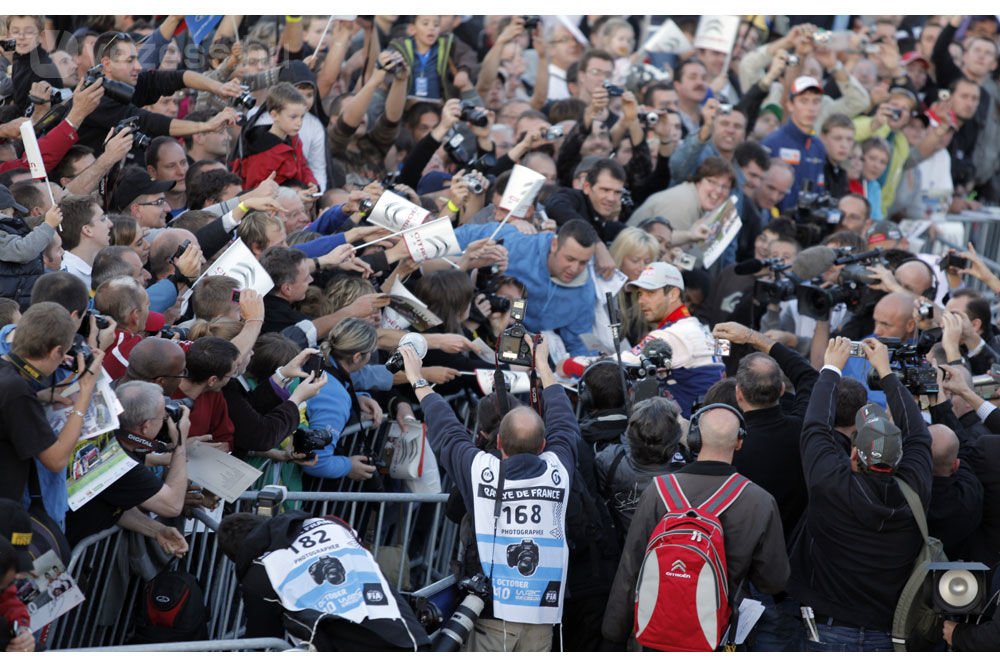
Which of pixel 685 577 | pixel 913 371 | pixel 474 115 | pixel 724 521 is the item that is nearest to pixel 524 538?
pixel 685 577

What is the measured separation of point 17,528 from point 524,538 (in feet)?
6.80

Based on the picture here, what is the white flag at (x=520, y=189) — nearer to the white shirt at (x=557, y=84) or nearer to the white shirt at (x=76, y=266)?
the white shirt at (x=76, y=266)

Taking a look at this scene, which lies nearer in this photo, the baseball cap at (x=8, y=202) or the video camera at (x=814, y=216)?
the baseball cap at (x=8, y=202)

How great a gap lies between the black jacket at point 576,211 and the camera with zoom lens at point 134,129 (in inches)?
109

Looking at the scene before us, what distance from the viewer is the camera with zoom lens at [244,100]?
A: 8.79 meters

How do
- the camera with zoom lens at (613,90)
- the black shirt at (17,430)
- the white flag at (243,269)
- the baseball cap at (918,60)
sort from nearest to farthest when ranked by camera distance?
the black shirt at (17,430) → the white flag at (243,269) → the camera with zoom lens at (613,90) → the baseball cap at (918,60)

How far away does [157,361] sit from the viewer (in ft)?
20.0

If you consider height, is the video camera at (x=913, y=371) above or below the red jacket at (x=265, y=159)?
above

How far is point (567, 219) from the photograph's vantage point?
9.62 meters

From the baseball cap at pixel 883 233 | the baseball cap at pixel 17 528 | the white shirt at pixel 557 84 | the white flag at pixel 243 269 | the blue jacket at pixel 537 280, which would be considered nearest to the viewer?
the baseball cap at pixel 17 528

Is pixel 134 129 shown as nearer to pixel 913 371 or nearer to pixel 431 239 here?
pixel 431 239

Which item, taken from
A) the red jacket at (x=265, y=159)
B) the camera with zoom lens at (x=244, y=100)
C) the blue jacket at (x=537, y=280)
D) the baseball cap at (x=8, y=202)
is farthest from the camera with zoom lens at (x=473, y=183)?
the baseball cap at (x=8, y=202)

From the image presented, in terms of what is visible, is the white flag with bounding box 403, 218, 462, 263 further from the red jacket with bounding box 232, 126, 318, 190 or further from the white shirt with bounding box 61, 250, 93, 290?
the white shirt with bounding box 61, 250, 93, 290

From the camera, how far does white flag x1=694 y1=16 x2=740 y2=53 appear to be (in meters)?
13.5
